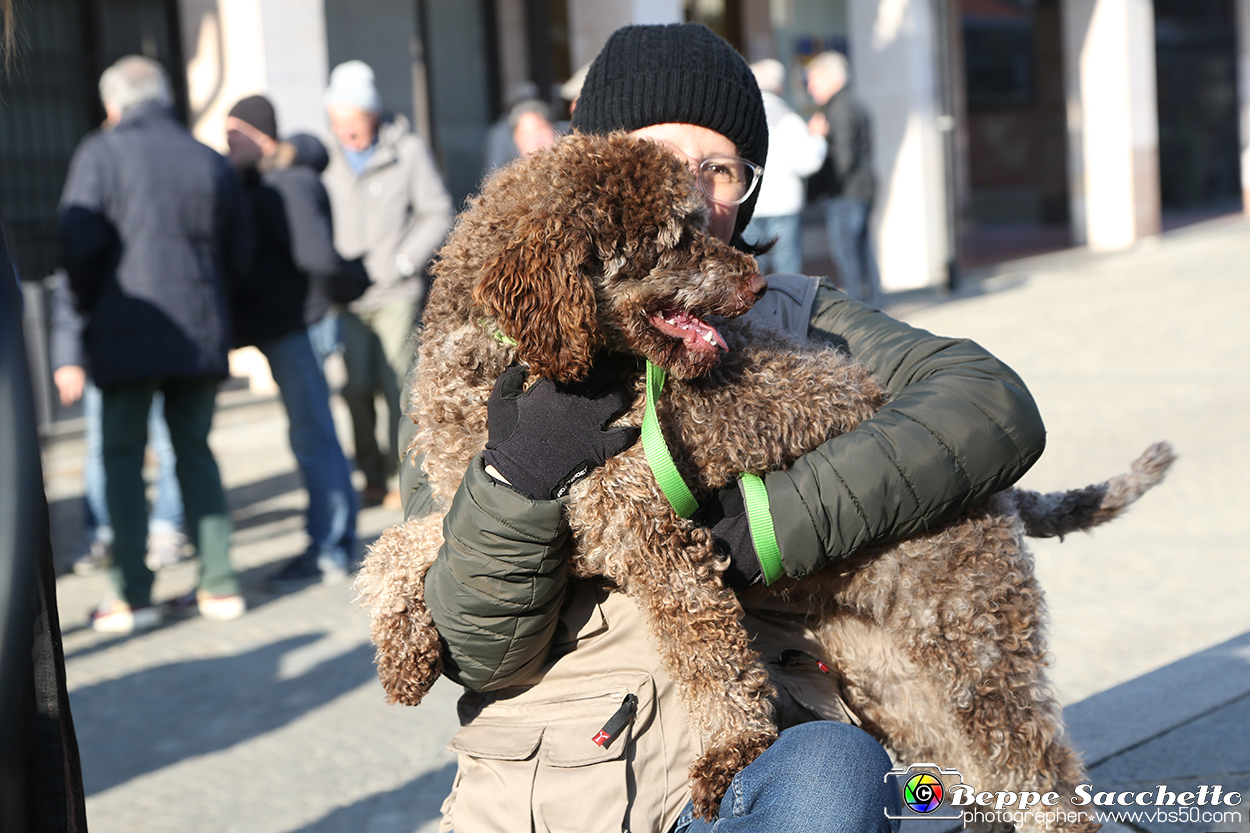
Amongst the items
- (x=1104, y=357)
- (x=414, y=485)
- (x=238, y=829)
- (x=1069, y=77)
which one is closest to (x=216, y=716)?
(x=238, y=829)

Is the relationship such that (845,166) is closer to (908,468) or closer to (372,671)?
(372,671)

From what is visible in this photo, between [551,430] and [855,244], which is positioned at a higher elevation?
[855,244]

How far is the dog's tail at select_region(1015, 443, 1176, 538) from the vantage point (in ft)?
8.41

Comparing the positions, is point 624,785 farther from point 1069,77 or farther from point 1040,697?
point 1069,77

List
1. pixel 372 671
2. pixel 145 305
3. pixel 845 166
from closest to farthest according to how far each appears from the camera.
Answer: pixel 372 671 < pixel 145 305 < pixel 845 166

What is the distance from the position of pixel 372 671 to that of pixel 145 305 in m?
1.96

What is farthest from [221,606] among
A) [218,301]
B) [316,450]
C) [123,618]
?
[218,301]

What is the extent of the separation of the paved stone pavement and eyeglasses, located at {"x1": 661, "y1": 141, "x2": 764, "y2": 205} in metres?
1.57

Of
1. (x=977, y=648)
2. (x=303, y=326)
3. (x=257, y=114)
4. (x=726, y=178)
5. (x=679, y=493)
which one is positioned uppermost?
(x=257, y=114)

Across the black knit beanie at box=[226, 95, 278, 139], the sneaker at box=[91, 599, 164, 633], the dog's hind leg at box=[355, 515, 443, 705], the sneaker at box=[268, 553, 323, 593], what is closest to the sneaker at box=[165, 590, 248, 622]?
the sneaker at box=[91, 599, 164, 633]

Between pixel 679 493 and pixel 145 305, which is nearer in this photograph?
pixel 679 493

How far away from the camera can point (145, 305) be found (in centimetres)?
529

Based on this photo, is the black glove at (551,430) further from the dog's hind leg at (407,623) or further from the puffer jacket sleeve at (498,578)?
the dog's hind leg at (407,623)

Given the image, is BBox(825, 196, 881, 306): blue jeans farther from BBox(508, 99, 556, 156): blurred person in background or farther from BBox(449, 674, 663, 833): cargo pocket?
BBox(449, 674, 663, 833): cargo pocket
